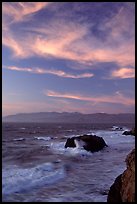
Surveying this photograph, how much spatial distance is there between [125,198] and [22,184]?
848 centimetres

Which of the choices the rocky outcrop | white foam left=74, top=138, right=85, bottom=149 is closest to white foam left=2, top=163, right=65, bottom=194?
the rocky outcrop

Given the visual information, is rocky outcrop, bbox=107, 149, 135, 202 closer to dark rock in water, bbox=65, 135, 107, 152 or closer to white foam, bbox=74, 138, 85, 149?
dark rock in water, bbox=65, 135, 107, 152

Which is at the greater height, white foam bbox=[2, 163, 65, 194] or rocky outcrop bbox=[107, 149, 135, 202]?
rocky outcrop bbox=[107, 149, 135, 202]

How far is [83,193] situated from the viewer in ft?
40.6

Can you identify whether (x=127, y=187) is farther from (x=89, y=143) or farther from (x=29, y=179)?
(x=89, y=143)

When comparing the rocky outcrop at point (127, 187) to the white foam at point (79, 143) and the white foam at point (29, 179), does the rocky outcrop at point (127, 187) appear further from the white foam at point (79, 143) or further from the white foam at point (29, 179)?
the white foam at point (79, 143)

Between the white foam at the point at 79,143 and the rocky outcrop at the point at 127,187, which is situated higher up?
the rocky outcrop at the point at 127,187

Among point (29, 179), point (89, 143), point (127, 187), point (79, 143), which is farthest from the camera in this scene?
point (89, 143)

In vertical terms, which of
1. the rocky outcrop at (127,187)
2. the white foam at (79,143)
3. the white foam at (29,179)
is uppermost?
the rocky outcrop at (127,187)

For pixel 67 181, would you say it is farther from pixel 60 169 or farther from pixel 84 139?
pixel 84 139

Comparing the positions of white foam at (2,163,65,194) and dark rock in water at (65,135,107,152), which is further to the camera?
dark rock in water at (65,135,107,152)

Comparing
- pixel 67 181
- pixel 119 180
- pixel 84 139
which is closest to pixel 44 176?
pixel 67 181

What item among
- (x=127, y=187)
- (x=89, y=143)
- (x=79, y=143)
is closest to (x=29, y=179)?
(x=127, y=187)

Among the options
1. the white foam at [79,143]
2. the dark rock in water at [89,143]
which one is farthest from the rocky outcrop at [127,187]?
the white foam at [79,143]
